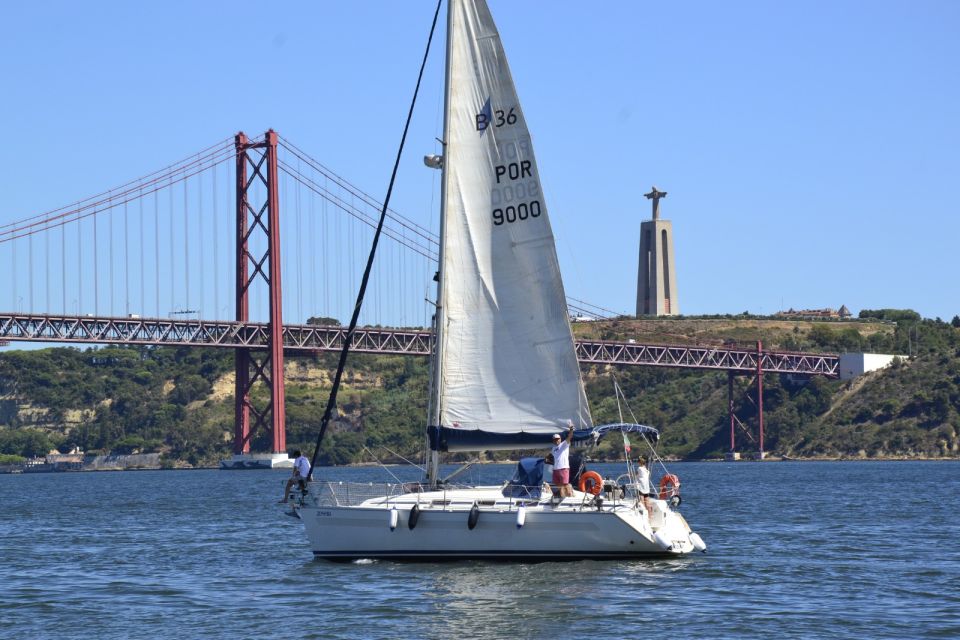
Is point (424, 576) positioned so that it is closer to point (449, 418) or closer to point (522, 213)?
point (449, 418)

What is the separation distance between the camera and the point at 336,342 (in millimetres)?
91438

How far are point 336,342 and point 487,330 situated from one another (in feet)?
224

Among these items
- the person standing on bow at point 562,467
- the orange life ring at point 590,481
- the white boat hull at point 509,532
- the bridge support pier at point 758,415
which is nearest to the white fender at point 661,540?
the white boat hull at point 509,532

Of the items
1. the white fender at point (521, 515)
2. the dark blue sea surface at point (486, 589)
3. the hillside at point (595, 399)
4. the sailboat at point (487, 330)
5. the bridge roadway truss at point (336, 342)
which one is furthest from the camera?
the hillside at point (595, 399)

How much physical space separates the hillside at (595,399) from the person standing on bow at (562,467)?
73179 millimetres

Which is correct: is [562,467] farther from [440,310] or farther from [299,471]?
[299,471]

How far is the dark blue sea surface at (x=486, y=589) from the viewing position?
61.6 feet

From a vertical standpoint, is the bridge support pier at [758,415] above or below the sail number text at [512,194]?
below

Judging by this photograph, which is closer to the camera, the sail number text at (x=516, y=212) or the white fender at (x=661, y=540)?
the white fender at (x=661, y=540)

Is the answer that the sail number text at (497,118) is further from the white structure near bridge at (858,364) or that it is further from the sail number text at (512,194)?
the white structure near bridge at (858,364)

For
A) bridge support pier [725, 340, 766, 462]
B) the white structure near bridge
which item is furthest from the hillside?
bridge support pier [725, 340, 766, 462]

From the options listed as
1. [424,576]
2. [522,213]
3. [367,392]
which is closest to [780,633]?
[424,576]

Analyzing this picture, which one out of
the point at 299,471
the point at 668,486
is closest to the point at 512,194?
the point at 668,486

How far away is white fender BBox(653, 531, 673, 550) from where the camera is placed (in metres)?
22.7
